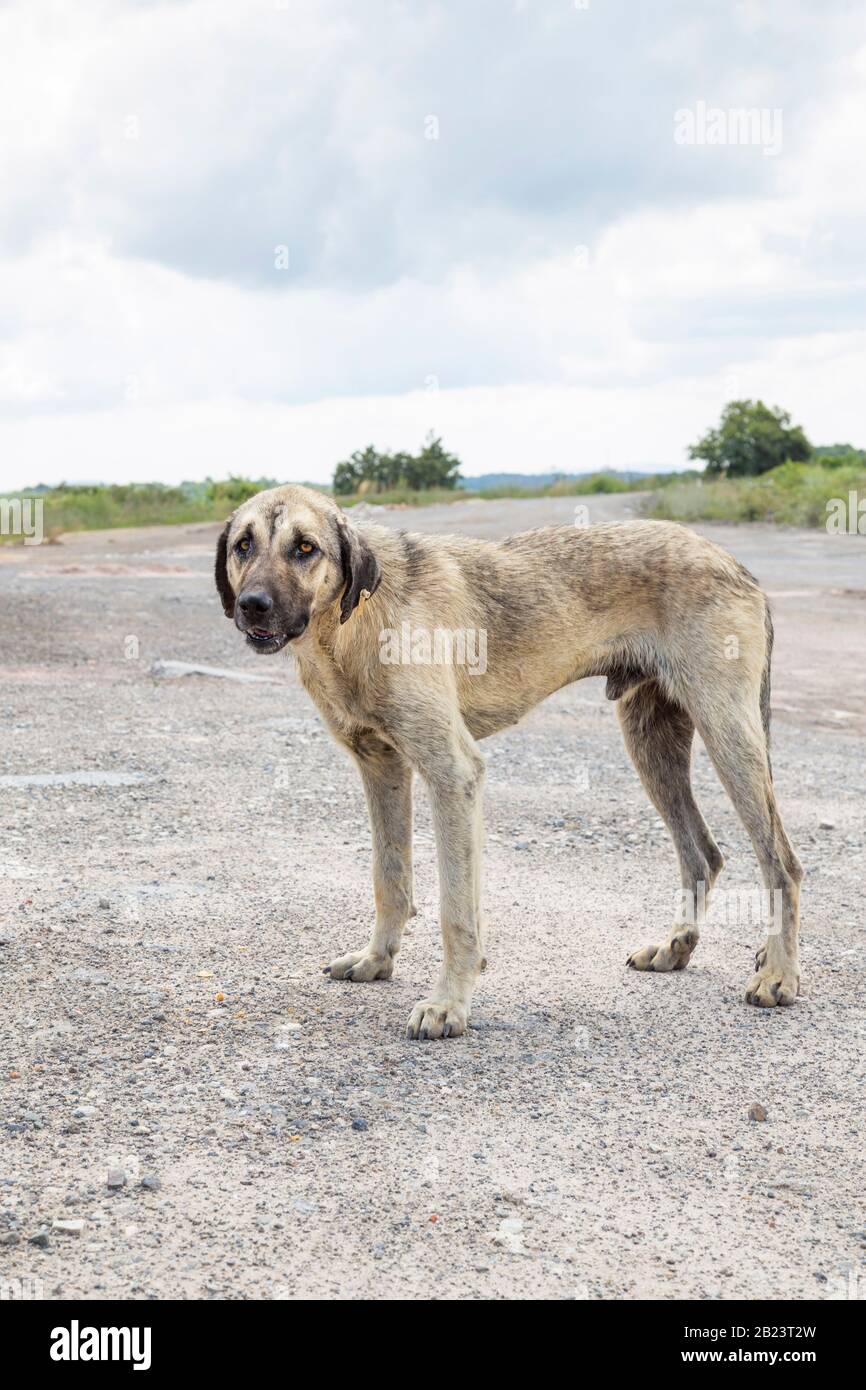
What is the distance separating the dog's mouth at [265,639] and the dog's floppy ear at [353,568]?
0.29m

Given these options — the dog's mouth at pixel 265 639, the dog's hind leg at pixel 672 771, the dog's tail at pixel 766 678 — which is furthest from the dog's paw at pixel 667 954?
the dog's mouth at pixel 265 639

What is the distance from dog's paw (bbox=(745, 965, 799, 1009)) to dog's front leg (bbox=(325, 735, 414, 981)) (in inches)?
50.7

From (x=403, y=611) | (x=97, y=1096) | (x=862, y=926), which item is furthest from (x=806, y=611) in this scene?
(x=97, y=1096)

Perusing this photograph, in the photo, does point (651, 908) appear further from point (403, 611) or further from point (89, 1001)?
point (89, 1001)

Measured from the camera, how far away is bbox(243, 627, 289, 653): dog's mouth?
424 cm

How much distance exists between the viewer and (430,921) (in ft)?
19.1

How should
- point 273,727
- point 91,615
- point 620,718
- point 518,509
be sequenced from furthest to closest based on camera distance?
point 518,509 → point 91,615 → point 273,727 → point 620,718

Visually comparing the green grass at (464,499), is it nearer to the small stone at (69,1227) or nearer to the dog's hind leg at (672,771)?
the dog's hind leg at (672,771)

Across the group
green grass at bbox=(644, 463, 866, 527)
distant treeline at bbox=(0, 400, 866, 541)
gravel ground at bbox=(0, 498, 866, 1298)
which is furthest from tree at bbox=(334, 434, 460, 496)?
gravel ground at bbox=(0, 498, 866, 1298)

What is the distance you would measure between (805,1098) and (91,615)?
1197 centimetres

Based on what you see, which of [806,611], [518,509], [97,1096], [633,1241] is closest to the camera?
[633,1241]

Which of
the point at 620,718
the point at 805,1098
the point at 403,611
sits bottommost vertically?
the point at 805,1098

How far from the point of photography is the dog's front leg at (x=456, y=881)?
4.52 meters

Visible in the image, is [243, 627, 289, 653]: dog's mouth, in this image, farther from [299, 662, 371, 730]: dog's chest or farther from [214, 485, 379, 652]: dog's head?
[299, 662, 371, 730]: dog's chest
